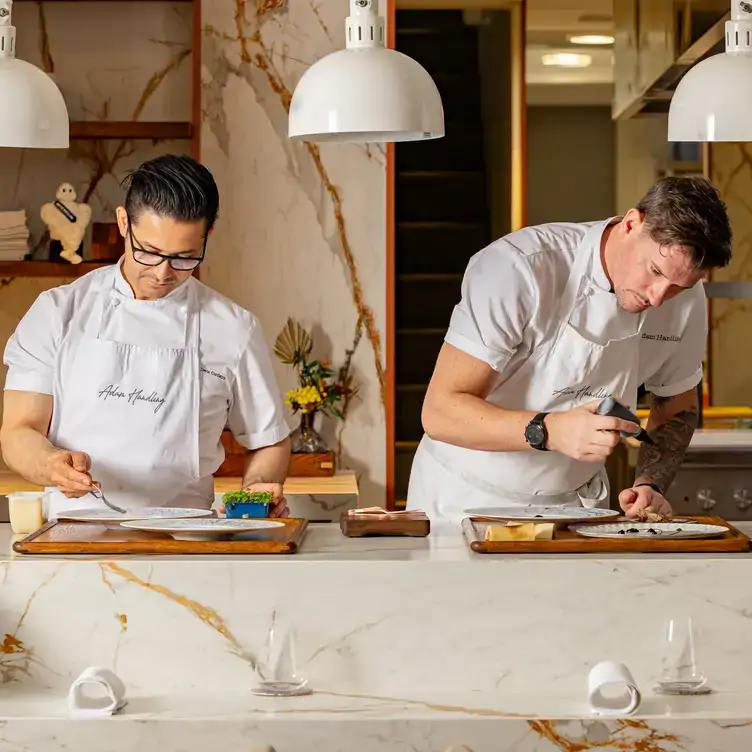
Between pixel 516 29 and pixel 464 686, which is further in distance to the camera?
pixel 516 29

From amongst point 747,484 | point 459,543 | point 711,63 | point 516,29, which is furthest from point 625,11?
point 459,543

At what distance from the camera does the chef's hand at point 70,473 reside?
206 cm

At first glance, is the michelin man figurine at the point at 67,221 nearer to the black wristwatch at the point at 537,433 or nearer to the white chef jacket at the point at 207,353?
the white chef jacket at the point at 207,353

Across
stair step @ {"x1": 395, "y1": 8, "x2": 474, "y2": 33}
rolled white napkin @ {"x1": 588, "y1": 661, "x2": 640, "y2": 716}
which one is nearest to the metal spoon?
rolled white napkin @ {"x1": 588, "y1": 661, "x2": 640, "y2": 716}

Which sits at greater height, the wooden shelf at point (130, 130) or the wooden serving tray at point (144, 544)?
the wooden shelf at point (130, 130)

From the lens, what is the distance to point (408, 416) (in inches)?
167

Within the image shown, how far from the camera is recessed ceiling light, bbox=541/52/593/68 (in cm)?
414

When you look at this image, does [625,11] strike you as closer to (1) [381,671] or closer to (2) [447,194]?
(2) [447,194]

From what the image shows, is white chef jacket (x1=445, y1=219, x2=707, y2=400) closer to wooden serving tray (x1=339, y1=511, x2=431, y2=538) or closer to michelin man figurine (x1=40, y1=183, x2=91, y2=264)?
wooden serving tray (x1=339, y1=511, x2=431, y2=538)

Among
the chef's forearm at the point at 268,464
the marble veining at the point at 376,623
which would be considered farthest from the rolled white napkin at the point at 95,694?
the chef's forearm at the point at 268,464

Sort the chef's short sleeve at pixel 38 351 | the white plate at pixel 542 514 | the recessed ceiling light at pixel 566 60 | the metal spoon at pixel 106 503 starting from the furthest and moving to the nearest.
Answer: the recessed ceiling light at pixel 566 60
the chef's short sleeve at pixel 38 351
the metal spoon at pixel 106 503
the white plate at pixel 542 514

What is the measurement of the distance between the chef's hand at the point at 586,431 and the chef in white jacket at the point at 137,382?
22.5 inches

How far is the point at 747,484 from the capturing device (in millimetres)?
3584

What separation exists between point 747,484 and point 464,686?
2105 mm
